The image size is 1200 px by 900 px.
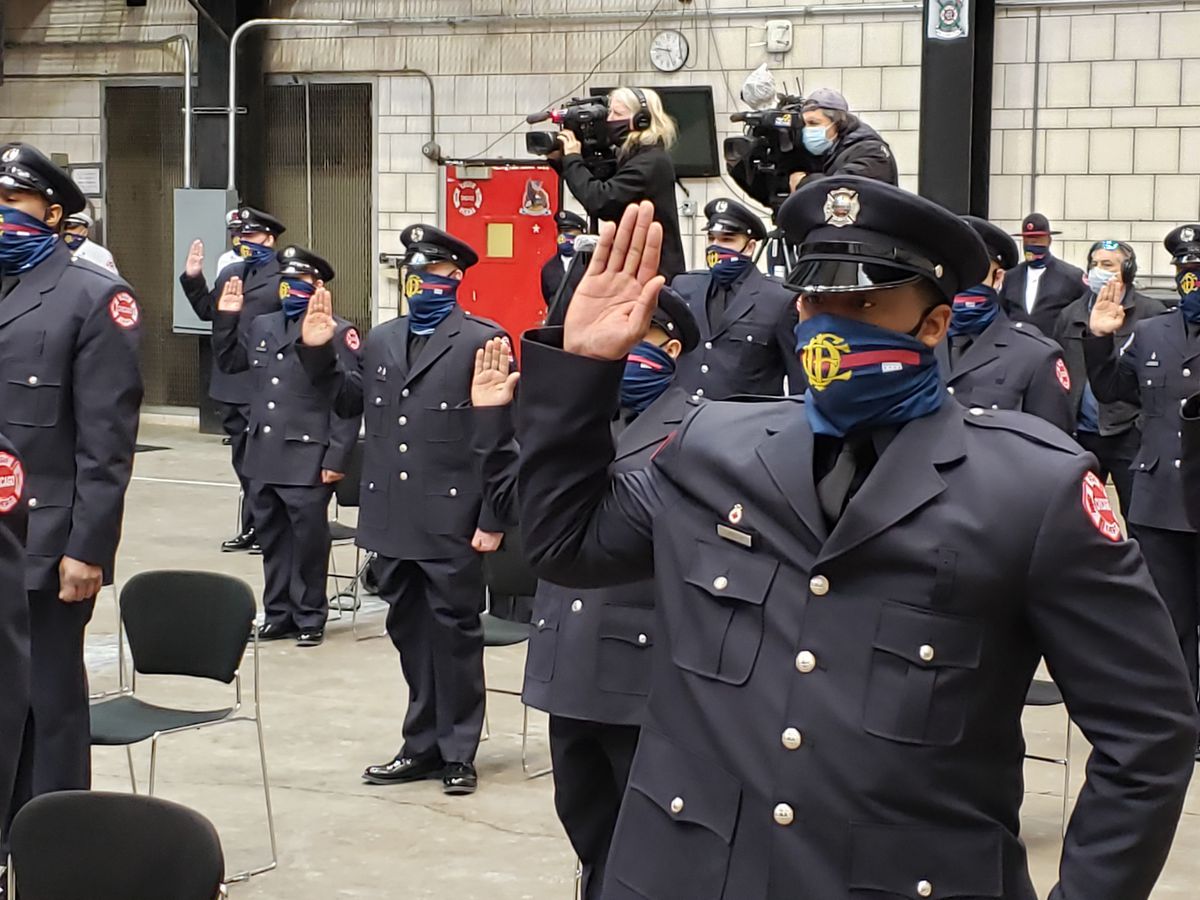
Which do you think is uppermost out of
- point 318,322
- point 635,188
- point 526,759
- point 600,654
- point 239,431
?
point 635,188

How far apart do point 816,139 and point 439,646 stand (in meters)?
1.97

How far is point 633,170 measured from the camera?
512 centimetres

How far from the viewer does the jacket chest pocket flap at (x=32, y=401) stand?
4.58 m

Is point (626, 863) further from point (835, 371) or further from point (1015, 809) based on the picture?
point (835, 371)

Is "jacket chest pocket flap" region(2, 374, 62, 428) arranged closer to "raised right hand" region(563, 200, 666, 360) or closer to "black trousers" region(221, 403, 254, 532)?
"raised right hand" region(563, 200, 666, 360)

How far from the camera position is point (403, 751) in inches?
231

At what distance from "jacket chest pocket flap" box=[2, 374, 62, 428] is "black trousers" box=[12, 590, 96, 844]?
1.43 feet

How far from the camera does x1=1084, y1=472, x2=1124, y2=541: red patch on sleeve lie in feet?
6.63

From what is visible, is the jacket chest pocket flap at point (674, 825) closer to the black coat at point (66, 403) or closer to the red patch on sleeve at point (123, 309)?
the black coat at point (66, 403)

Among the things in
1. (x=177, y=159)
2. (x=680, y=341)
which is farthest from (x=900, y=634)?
(x=177, y=159)

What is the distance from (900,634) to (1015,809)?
25 centimetres

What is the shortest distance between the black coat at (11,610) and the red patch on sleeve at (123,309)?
1426 mm

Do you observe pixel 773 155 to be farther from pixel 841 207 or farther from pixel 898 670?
pixel 898 670

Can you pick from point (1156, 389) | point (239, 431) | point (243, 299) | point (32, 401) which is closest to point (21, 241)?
point (32, 401)
